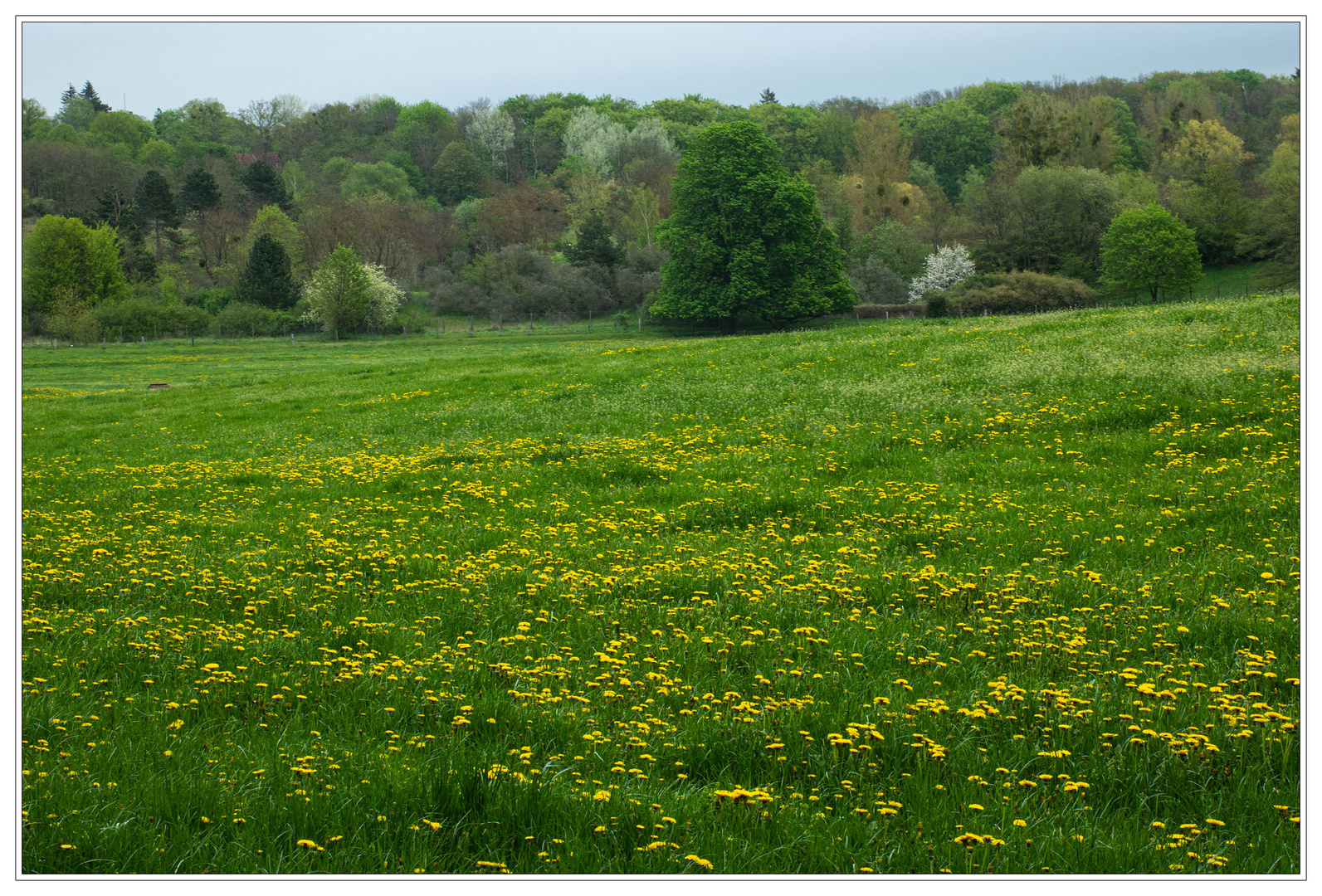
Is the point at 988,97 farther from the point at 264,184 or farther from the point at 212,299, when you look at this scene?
the point at 212,299

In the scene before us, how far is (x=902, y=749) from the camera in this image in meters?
4.70

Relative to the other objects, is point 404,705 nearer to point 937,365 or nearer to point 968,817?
point 968,817

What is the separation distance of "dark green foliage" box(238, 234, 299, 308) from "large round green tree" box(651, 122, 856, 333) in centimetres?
3973

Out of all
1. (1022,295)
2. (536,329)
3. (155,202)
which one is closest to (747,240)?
(1022,295)

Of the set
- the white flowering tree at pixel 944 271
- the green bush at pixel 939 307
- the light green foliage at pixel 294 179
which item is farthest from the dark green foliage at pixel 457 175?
the green bush at pixel 939 307

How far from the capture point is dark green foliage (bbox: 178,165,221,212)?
303 ft

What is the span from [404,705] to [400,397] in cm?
2187

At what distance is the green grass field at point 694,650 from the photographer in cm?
386

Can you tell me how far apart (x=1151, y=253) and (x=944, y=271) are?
16785 millimetres

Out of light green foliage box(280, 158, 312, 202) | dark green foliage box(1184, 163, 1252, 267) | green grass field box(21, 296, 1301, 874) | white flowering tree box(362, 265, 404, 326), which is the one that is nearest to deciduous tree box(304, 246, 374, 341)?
white flowering tree box(362, 265, 404, 326)

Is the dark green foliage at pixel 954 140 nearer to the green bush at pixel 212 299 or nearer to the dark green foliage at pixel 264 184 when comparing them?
the dark green foliage at pixel 264 184

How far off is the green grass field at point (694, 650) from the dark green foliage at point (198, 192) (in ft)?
301

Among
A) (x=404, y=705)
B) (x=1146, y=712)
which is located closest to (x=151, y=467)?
(x=404, y=705)

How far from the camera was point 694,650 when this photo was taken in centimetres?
625
